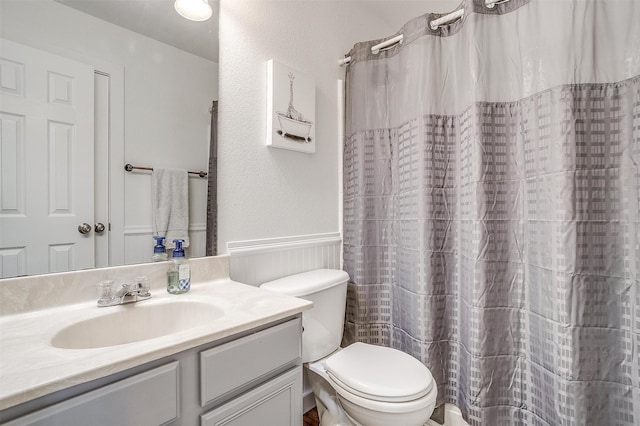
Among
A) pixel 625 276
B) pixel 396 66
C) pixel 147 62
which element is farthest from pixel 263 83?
pixel 625 276

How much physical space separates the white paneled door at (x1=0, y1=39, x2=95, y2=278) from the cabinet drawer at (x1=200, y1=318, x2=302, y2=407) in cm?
60

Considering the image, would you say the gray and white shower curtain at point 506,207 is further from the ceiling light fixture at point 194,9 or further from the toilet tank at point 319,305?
the ceiling light fixture at point 194,9

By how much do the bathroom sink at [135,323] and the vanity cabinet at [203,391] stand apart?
7.1 inches

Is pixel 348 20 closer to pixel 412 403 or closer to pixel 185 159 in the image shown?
pixel 185 159

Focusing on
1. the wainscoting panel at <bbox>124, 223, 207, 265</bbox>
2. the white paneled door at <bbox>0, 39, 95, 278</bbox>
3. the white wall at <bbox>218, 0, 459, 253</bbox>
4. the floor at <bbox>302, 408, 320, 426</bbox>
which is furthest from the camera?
the floor at <bbox>302, 408, 320, 426</bbox>

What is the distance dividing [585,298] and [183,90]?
5.62ft

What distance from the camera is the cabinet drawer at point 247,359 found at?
72cm

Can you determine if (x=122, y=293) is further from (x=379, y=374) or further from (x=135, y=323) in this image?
(x=379, y=374)

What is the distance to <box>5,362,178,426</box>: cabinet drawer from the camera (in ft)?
1.72

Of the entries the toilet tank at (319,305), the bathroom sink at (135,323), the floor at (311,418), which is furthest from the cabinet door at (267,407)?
the floor at (311,418)

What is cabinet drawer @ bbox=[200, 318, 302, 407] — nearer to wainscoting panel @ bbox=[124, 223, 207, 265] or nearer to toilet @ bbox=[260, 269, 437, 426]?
toilet @ bbox=[260, 269, 437, 426]

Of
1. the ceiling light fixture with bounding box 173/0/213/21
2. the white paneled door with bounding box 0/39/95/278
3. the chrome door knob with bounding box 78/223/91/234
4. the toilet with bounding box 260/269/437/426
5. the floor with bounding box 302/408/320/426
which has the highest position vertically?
the ceiling light fixture with bounding box 173/0/213/21

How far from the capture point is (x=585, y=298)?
1039mm

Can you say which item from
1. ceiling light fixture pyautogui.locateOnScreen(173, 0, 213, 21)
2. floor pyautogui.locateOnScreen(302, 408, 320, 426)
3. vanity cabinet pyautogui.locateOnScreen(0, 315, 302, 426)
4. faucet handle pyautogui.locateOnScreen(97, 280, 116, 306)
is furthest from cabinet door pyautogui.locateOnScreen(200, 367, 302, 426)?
ceiling light fixture pyautogui.locateOnScreen(173, 0, 213, 21)
